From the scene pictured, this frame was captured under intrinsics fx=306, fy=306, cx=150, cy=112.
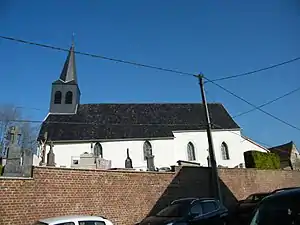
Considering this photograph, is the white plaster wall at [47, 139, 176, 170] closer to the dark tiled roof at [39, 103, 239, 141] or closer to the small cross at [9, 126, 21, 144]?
the dark tiled roof at [39, 103, 239, 141]

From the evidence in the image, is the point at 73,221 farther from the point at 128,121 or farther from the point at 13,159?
the point at 128,121

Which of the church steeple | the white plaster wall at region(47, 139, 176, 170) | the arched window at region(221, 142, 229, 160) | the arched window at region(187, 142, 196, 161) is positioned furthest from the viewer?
the church steeple

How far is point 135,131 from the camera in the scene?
3566 cm

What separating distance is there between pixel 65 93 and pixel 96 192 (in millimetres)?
29225

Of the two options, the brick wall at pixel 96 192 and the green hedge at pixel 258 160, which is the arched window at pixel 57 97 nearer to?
the green hedge at pixel 258 160

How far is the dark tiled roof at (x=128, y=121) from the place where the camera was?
1364 inches

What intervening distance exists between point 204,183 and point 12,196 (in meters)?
10.2

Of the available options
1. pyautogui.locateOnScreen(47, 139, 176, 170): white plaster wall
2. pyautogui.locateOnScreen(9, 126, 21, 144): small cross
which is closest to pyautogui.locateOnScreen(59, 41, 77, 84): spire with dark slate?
pyautogui.locateOnScreen(47, 139, 176, 170): white plaster wall

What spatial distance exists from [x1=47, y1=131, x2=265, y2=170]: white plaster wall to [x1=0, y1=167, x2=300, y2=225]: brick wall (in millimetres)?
16869

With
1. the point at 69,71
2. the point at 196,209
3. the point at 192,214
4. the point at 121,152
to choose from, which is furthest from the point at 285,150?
the point at 192,214

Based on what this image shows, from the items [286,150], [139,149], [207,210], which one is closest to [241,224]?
[207,210]

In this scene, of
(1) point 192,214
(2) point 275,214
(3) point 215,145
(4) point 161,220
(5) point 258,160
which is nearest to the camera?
(2) point 275,214

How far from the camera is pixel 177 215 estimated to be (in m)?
10.0

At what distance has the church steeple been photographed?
3866 centimetres
